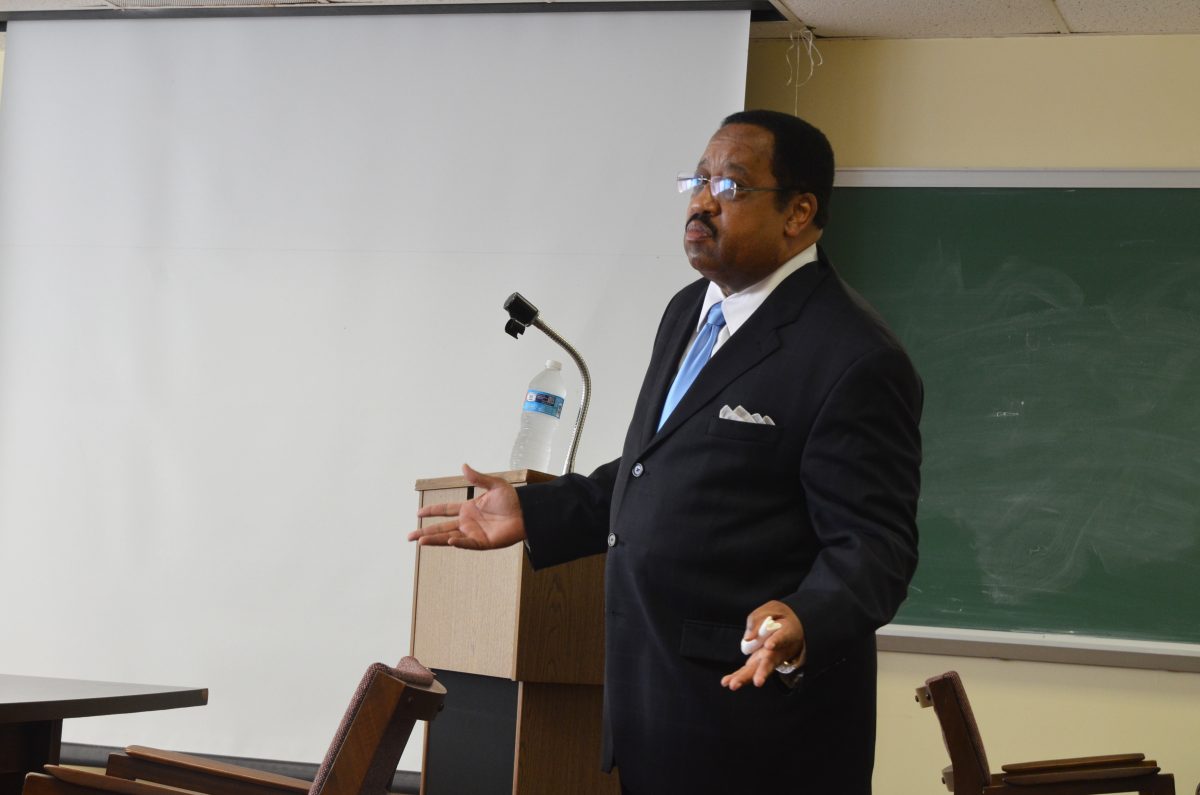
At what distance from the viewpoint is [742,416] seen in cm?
149

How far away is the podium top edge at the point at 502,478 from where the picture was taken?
2332mm

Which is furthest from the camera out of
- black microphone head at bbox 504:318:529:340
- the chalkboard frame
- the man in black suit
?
the chalkboard frame

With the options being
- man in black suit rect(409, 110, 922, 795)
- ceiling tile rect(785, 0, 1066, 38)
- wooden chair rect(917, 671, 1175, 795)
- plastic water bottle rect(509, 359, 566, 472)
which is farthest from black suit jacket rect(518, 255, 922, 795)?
ceiling tile rect(785, 0, 1066, 38)

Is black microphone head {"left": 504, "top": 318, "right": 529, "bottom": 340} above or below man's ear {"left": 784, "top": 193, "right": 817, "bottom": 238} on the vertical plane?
above

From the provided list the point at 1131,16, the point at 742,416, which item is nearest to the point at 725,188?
the point at 742,416

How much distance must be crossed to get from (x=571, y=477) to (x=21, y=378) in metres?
3.15

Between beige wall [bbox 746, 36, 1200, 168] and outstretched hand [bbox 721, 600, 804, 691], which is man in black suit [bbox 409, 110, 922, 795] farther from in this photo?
Answer: beige wall [bbox 746, 36, 1200, 168]

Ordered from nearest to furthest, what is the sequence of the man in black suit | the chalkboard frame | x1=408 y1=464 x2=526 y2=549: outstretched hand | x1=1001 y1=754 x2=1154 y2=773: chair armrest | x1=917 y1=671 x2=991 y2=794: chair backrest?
1. the man in black suit
2. x1=408 y1=464 x2=526 y2=549: outstretched hand
3. x1=917 y1=671 x2=991 y2=794: chair backrest
4. x1=1001 y1=754 x2=1154 y2=773: chair armrest
5. the chalkboard frame

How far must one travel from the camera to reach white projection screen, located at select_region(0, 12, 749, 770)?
154 inches

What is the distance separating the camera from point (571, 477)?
72.3 inches

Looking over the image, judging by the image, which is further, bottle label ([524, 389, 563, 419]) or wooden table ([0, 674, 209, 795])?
bottle label ([524, 389, 563, 419])

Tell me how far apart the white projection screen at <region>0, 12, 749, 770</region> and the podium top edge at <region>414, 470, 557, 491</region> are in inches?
45.2

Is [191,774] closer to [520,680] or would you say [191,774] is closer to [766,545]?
[520,680]

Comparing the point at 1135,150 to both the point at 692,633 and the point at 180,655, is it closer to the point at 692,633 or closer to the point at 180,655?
the point at 692,633
